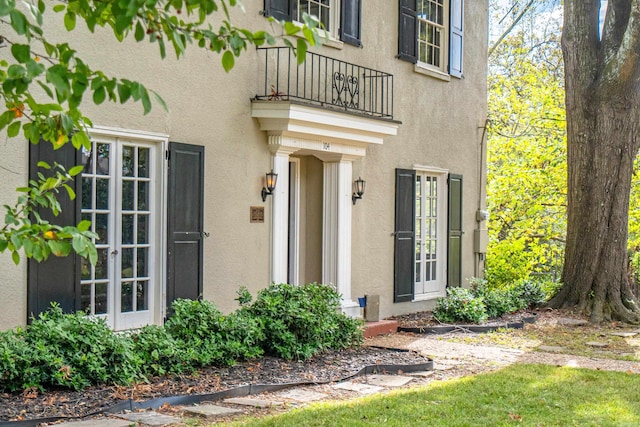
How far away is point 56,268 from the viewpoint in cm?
772

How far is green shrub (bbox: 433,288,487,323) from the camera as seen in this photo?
39.8ft

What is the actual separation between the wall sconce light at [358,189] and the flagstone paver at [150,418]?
6041 millimetres

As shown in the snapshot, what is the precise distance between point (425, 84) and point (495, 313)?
3.74 meters

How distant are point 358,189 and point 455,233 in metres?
3.10

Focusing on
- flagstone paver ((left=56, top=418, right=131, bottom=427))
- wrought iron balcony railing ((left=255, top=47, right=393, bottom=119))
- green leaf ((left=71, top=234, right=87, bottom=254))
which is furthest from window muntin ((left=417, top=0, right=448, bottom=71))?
green leaf ((left=71, top=234, right=87, bottom=254))

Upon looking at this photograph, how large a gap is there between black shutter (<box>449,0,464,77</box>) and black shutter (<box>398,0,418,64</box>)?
1.10 m

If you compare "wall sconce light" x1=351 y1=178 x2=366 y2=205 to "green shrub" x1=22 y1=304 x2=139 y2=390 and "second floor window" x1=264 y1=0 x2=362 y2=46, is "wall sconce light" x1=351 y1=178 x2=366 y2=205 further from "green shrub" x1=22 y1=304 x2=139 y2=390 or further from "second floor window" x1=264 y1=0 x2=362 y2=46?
"green shrub" x1=22 y1=304 x2=139 y2=390

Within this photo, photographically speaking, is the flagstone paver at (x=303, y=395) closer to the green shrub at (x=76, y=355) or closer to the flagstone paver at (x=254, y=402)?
the flagstone paver at (x=254, y=402)

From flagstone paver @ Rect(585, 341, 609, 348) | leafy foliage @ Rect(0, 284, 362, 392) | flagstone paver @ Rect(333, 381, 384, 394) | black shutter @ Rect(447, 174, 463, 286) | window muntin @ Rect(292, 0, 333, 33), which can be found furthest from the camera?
black shutter @ Rect(447, 174, 463, 286)

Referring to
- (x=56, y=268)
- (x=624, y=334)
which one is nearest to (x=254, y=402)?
(x=56, y=268)

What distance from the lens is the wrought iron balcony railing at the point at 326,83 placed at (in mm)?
10172

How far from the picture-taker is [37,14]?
3.39 metres

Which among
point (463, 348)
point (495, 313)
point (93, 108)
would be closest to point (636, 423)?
→ point (463, 348)

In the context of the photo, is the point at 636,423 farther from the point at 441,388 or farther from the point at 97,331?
the point at 97,331
